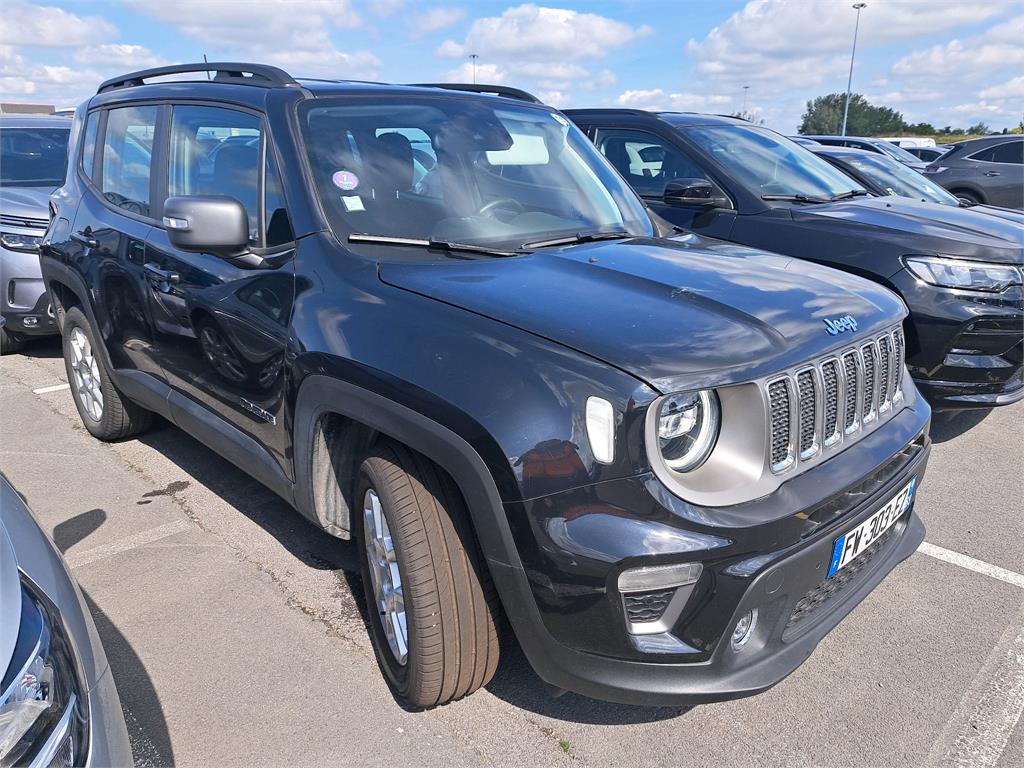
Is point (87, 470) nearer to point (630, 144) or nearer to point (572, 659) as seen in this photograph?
point (572, 659)

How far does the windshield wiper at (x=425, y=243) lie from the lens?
2.69 meters

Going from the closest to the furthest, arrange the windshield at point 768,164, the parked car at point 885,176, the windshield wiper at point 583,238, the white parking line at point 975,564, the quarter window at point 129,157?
the windshield wiper at point 583,238 → the white parking line at point 975,564 → the quarter window at point 129,157 → the windshield at point 768,164 → the parked car at point 885,176

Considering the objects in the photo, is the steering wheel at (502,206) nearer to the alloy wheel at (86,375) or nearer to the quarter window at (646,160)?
the quarter window at (646,160)

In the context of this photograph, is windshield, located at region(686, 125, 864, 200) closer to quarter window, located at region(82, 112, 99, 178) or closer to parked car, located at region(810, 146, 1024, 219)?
parked car, located at region(810, 146, 1024, 219)

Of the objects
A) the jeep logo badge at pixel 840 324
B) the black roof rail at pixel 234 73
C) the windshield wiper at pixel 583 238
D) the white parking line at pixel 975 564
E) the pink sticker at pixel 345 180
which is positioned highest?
the black roof rail at pixel 234 73

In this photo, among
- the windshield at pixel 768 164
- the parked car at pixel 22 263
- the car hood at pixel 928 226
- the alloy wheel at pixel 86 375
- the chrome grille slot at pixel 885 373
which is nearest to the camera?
the chrome grille slot at pixel 885 373

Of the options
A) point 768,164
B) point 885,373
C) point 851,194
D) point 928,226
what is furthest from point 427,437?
point 851,194

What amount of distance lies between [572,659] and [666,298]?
41.3 inches

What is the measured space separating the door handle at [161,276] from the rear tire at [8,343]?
3998 millimetres

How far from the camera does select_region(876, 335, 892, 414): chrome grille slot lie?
2609 millimetres

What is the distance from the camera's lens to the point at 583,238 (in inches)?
121

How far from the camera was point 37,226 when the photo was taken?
6.29 metres

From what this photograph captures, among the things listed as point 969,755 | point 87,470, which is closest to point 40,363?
point 87,470

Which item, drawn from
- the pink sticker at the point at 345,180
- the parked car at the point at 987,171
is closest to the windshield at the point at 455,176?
the pink sticker at the point at 345,180
